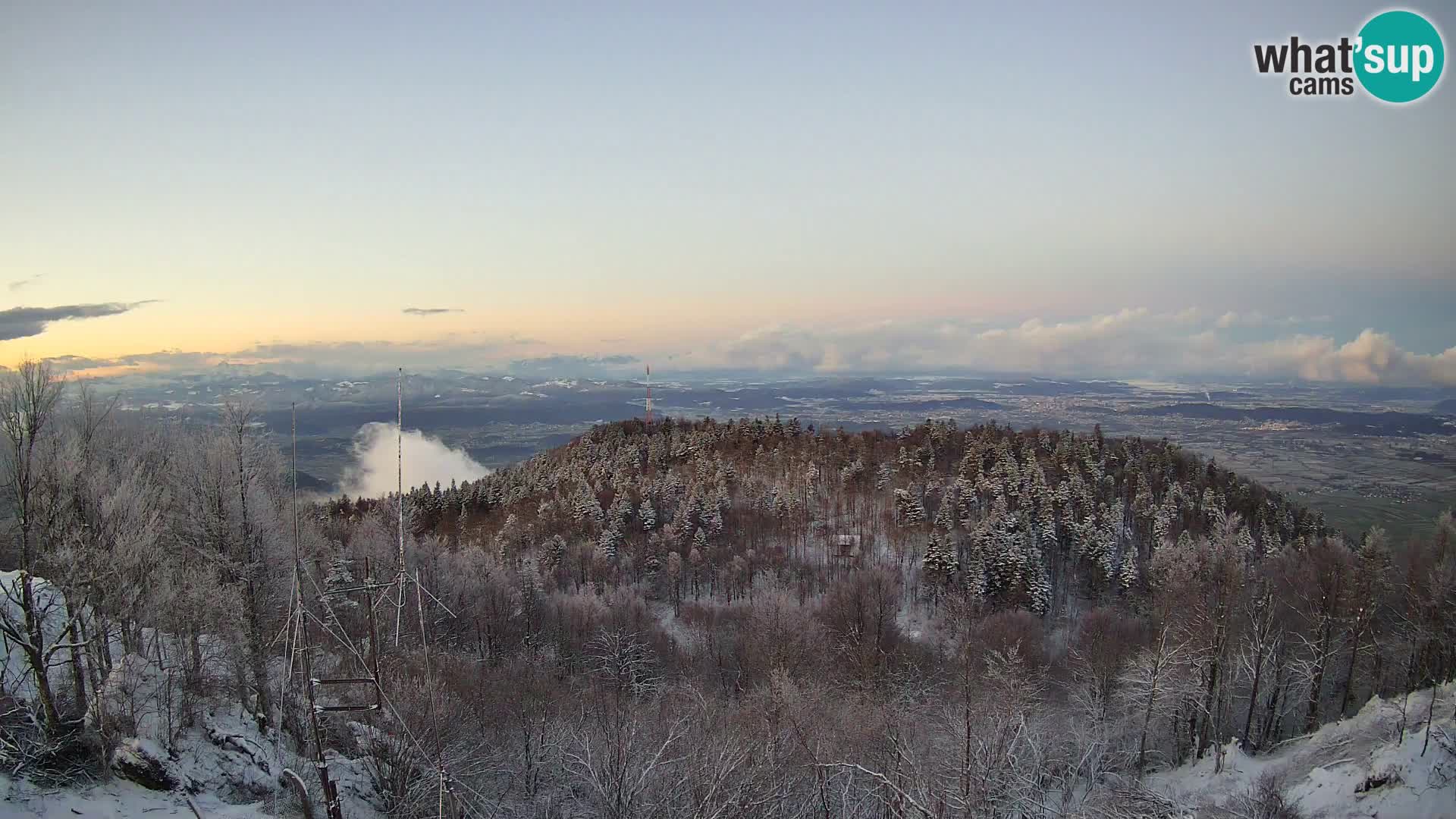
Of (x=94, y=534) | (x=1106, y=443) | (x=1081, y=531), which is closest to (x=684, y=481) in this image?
(x=1081, y=531)

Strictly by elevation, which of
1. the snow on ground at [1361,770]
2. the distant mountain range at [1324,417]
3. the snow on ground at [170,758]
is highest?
the distant mountain range at [1324,417]

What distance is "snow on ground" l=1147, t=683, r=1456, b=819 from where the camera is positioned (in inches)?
767

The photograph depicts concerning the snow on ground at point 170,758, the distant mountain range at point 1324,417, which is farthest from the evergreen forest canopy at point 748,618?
the distant mountain range at point 1324,417

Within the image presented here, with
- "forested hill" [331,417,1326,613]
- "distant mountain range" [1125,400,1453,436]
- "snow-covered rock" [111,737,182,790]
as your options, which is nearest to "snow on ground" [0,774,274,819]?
"snow-covered rock" [111,737,182,790]

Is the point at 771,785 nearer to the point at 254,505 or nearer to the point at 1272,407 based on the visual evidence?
the point at 254,505

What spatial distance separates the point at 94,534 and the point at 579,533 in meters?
46.3

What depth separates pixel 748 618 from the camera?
149 feet

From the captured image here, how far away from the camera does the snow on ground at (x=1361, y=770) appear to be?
1948 cm

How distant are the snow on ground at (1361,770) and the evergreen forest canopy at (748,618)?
191 centimetres

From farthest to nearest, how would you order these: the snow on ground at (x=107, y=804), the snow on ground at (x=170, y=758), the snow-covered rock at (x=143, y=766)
→ the snow-covered rock at (x=143, y=766)
the snow on ground at (x=170, y=758)
the snow on ground at (x=107, y=804)

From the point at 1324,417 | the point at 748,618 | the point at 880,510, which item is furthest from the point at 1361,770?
the point at 1324,417

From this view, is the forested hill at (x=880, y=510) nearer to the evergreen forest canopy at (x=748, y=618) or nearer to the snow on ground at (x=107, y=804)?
the evergreen forest canopy at (x=748, y=618)

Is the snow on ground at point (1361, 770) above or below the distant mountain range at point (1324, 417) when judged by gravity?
below

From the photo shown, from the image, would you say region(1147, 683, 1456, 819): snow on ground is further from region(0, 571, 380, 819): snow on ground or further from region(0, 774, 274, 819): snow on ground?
region(0, 774, 274, 819): snow on ground
